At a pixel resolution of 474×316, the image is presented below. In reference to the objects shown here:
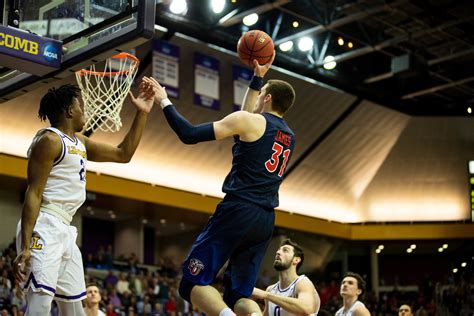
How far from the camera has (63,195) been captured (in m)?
6.09

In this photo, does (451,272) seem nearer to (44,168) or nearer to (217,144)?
(217,144)

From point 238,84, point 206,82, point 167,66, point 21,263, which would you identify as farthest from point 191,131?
point 238,84

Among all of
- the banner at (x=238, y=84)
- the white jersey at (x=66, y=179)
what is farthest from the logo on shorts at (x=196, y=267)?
the banner at (x=238, y=84)

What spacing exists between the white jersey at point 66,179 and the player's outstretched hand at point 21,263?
1.44ft

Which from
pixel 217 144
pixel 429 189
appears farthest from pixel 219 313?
pixel 429 189

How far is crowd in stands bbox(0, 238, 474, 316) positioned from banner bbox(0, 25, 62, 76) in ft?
25.8

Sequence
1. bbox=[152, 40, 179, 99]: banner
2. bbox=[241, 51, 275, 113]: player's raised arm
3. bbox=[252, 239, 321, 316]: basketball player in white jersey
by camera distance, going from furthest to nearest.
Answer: bbox=[152, 40, 179, 99]: banner, bbox=[252, 239, 321, 316]: basketball player in white jersey, bbox=[241, 51, 275, 113]: player's raised arm

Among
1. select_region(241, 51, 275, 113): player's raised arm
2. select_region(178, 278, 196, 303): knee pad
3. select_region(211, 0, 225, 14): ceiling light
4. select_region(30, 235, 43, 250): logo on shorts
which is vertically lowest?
select_region(178, 278, 196, 303): knee pad

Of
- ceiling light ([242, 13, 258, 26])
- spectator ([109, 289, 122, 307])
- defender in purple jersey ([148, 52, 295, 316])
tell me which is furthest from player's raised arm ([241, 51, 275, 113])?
ceiling light ([242, 13, 258, 26])

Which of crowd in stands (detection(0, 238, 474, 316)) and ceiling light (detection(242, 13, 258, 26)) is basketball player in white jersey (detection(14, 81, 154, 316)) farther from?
ceiling light (detection(242, 13, 258, 26))

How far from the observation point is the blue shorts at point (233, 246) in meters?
6.20

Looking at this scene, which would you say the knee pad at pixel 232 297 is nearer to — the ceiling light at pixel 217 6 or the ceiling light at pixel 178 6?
the ceiling light at pixel 178 6

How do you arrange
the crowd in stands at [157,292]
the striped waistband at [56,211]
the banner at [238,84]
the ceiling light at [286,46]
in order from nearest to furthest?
the striped waistband at [56,211] < the crowd in stands at [157,292] < the banner at [238,84] < the ceiling light at [286,46]

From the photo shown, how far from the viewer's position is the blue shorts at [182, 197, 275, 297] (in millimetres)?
6195
